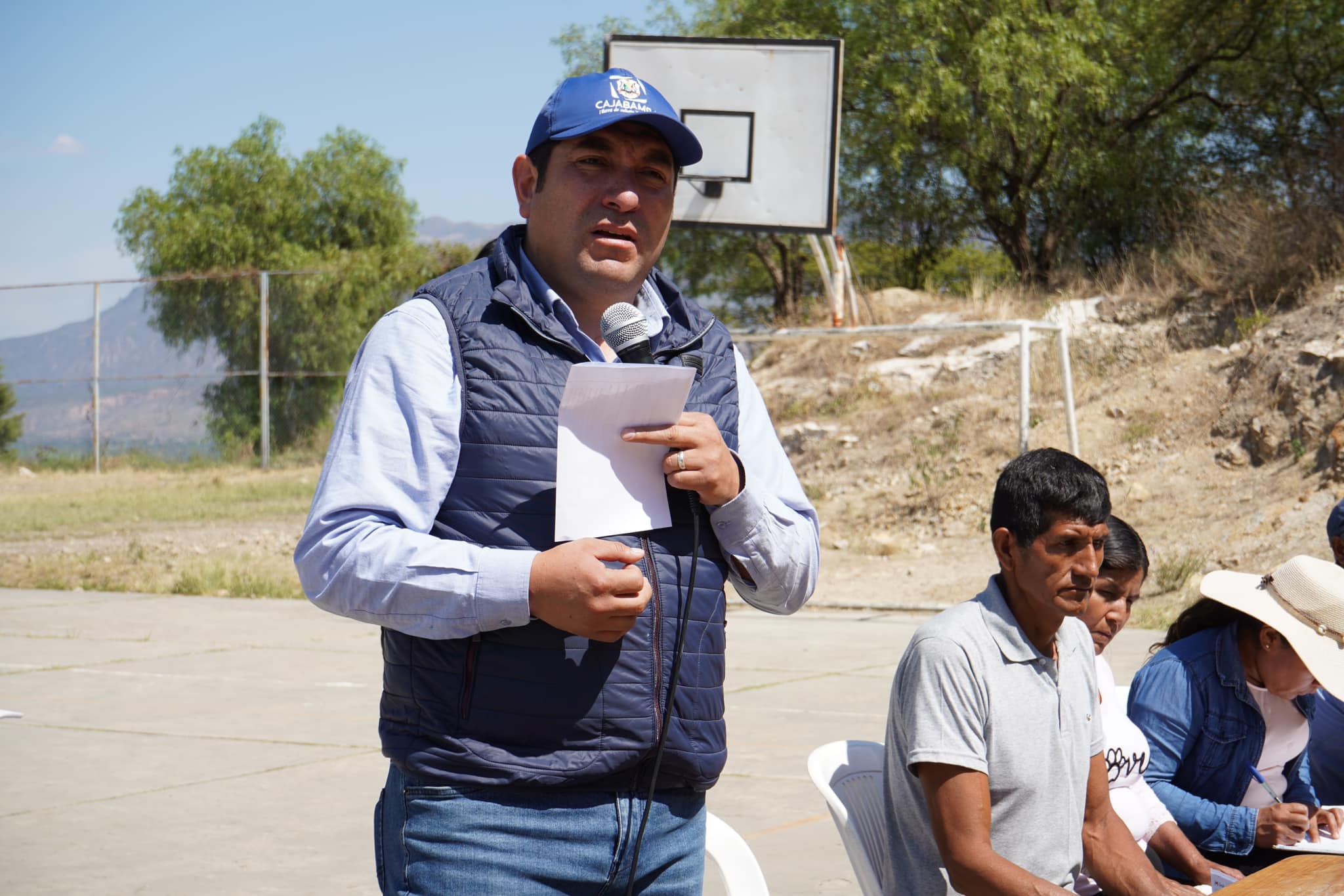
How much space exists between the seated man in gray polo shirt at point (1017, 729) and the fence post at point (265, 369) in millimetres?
22785

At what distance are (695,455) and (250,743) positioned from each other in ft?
18.2

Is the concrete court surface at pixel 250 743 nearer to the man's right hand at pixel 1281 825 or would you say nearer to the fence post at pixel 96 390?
the man's right hand at pixel 1281 825

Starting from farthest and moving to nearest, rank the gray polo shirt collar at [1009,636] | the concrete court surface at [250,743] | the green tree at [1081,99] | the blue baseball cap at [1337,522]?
the green tree at [1081,99] < the concrete court surface at [250,743] < the blue baseball cap at [1337,522] < the gray polo shirt collar at [1009,636]

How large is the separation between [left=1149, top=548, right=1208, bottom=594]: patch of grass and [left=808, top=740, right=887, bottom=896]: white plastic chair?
1004 cm

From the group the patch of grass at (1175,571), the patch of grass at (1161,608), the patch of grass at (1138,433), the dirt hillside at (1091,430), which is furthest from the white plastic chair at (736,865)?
the patch of grass at (1138,433)

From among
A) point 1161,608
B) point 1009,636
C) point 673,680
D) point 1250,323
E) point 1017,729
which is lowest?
point 1161,608

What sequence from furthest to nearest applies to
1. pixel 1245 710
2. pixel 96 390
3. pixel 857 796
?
pixel 96 390
pixel 1245 710
pixel 857 796

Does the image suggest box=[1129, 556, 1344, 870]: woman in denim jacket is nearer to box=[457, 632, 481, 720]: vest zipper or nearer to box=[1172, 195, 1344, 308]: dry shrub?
box=[457, 632, 481, 720]: vest zipper

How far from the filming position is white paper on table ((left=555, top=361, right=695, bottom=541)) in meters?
2.01

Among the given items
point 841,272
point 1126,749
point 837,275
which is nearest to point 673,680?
point 1126,749

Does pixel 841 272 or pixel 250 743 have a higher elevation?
pixel 841 272

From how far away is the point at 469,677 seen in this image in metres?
2.06

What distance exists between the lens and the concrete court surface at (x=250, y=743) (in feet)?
16.5

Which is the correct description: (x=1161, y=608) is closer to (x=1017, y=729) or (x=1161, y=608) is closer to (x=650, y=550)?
(x=1017, y=729)
